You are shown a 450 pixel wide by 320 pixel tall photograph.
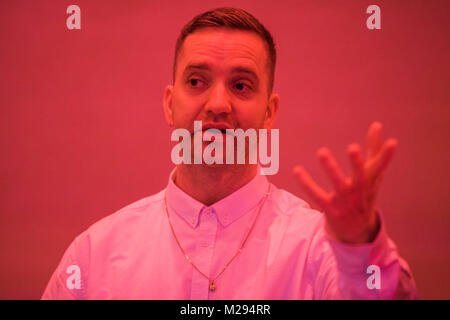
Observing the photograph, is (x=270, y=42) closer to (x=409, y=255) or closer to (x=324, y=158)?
(x=324, y=158)

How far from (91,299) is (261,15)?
4.33ft

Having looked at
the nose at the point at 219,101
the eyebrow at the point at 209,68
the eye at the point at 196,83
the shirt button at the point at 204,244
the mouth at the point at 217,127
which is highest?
the eyebrow at the point at 209,68

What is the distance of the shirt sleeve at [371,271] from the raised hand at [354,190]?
0.07 ft

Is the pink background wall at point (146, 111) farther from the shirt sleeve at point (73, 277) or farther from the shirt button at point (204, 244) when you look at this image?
the shirt button at point (204, 244)

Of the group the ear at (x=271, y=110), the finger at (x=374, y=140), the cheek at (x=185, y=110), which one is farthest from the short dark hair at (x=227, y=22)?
the finger at (x=374, y=140)

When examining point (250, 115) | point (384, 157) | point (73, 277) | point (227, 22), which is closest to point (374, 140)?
point (384, 157)

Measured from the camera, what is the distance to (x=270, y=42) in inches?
50.3

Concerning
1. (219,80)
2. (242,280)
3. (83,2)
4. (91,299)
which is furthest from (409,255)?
(83,2)

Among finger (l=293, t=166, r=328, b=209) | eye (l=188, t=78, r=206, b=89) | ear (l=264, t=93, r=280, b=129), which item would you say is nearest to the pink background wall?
ear (l=264, t=93, r=280, b=129)

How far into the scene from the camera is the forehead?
1.14 m

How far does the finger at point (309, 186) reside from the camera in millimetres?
794

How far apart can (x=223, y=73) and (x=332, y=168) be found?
514mm

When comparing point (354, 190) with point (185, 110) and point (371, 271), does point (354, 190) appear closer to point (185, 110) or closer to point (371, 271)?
point (371, 271)

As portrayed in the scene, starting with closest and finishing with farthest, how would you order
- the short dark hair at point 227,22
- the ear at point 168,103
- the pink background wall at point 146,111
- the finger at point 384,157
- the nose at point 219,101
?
the finger at point 384,157 → the nose at point 219,101 → the short dark hair at point 227,22 → the ear at point 168,103 → the pink background wall at point 146,111
